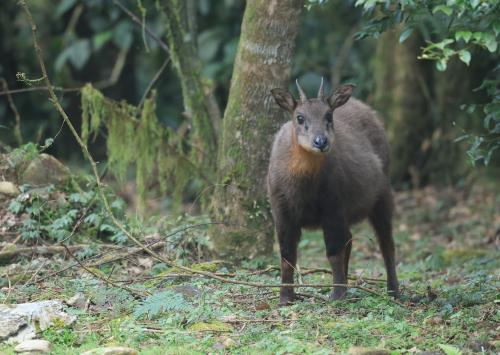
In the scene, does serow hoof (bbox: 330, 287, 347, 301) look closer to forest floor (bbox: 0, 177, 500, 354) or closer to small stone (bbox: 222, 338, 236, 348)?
forest floor (bbox: 0, 177, 500, 354)

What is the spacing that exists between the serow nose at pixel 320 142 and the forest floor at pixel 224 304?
32.7 inches

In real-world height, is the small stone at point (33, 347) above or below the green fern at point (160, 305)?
below

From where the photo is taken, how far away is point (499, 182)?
1441 centimetres

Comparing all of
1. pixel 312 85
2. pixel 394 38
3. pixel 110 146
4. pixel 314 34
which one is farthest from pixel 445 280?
pixel 314 34

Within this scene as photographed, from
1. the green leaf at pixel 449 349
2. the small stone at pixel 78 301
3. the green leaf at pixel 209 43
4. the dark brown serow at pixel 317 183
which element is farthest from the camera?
the green leaf at pixel 209 43

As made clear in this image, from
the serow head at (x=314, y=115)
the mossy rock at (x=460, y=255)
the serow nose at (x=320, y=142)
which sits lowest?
the mossy rock at (x=460, y=255)

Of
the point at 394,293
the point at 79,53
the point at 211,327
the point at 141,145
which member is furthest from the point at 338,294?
the point at 79,53

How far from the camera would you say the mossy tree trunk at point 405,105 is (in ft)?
49.7

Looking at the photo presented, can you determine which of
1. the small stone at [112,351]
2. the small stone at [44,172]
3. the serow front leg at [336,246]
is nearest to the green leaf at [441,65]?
the serow front leg at [336,246]

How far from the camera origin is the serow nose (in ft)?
23.4

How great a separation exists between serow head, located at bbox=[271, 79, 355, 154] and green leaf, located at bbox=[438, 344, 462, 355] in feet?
6.77

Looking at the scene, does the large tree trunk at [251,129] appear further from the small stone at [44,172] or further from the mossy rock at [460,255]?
the mossy rock at [460,255]

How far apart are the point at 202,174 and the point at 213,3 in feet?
27.2

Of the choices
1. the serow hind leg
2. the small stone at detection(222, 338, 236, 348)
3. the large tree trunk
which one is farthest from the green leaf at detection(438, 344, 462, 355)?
the large tree trunk
